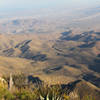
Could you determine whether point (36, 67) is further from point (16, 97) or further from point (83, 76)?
point (16, 97)

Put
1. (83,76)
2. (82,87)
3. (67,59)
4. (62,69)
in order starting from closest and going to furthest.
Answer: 1. (82,87)
2. (83,76)
3. (62,69)
4. (67,59)

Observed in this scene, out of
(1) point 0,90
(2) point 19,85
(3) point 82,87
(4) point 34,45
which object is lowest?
(4) point 34,45

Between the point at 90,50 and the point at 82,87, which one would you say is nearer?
the point at 82,87

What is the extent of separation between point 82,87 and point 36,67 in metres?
22.7

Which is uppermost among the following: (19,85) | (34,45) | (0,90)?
(0,90)

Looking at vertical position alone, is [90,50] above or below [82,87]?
below

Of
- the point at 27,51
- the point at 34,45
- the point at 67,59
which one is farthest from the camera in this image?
the point at 34,45

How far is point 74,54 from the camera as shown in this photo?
5022cm

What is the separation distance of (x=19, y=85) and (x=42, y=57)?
4348cm

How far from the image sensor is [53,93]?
23.3 feet

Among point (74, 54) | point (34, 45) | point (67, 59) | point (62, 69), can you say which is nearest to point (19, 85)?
point (62, 69)

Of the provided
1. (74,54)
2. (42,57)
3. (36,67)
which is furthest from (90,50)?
(36,67)

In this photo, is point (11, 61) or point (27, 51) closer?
point (11, 61)

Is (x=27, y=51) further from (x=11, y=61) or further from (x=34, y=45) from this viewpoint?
(x=11, y=61)
